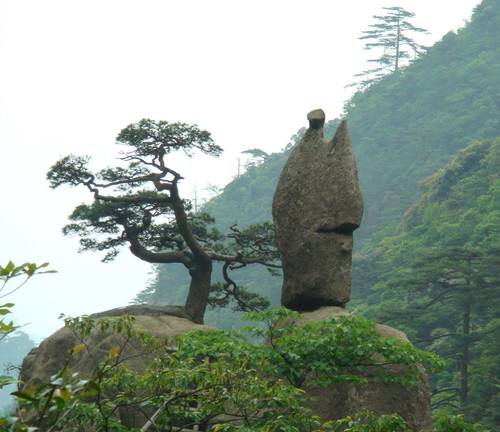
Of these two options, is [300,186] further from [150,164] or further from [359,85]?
[359,85]

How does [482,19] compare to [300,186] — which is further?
[482,19]

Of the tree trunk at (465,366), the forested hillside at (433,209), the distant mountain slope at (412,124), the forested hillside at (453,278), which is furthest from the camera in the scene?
the distant mountain slope at (412,124)

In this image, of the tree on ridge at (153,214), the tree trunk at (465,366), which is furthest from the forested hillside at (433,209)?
the tree on ridge at (153,214)

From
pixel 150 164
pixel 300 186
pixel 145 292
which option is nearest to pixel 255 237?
pixel 150 164

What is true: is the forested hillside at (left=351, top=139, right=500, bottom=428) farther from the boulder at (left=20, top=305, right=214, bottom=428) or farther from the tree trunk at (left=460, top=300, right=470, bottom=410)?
the boulder at (left=20, top=305, right=214, bottom=428)

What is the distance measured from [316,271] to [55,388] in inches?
337

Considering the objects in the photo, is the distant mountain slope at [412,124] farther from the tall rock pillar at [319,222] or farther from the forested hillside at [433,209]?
the tall rock pillar at [319,222]

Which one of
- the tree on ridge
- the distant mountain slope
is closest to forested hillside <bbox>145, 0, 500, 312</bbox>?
the distant mountain slope

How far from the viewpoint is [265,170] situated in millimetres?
59719

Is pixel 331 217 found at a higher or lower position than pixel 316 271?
higher

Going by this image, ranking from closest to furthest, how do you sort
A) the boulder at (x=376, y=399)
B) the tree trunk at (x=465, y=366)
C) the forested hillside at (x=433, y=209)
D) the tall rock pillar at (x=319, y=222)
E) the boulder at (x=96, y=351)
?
the boulder at (x=376, y=399) < the boulder at (x=96, y=351) < the tall rock pillar at (x=319, y=222) < the tree trunk at (x=465, y=366) < the forested hillside at (x=433, y=209)

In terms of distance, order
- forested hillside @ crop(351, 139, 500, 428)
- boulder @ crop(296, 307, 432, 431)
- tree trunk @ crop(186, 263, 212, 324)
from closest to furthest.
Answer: boulder @ crop(296, 307, 432, 431)
tree trunk @ crop(186, 263, 212, 324)
forested hillside @ crop(351, 139, 500, 428)

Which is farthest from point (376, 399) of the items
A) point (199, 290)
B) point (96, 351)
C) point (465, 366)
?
point (465, 366)

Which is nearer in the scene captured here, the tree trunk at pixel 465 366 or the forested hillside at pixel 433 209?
the tree trunk at pixel 465 366
